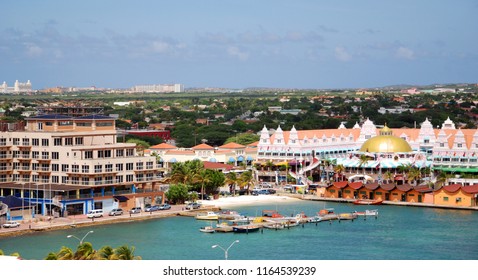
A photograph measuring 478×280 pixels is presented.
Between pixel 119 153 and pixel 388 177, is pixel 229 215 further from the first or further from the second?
pixel 388 177

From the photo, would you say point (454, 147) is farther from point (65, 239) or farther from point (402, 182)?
point (65, 239)

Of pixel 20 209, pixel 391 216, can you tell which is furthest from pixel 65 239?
pixel 391 216

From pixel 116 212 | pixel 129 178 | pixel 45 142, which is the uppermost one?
pixel 45 142

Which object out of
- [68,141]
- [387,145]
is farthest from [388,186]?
[68,141]

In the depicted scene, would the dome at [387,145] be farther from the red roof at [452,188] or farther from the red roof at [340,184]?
the red roof at [452,188]

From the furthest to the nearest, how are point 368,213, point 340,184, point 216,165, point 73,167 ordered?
1. point 216,165
2. point 340,184
3. point 368,213
4. point 73,167
